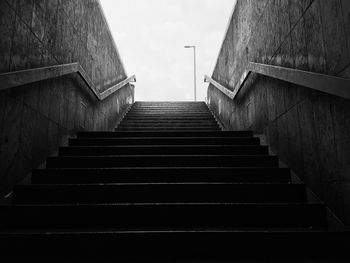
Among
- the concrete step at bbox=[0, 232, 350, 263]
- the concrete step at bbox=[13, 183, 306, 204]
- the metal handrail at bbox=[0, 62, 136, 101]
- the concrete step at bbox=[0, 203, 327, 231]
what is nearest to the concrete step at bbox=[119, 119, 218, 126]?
the metal handrail at bbox=[0, 62, 136, 101]

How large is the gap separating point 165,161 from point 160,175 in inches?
14.0

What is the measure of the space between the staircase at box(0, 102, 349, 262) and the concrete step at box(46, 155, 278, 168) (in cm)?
1

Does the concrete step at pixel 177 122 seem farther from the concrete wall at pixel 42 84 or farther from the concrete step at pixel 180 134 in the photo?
the concrete step at pixel 180 134

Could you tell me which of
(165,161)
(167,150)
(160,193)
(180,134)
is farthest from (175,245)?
(180,134)

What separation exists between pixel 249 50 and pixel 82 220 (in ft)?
12.4

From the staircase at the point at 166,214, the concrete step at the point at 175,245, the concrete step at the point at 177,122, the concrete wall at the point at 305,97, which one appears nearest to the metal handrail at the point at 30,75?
the staircase at the point at 166,214

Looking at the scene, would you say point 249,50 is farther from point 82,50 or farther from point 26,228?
point 26,228

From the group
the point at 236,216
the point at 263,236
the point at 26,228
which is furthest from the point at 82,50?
the point at 263,236

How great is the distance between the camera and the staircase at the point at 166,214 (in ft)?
6.93

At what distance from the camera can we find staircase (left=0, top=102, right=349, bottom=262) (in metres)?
2.11

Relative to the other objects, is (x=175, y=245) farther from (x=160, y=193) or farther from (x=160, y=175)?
(x=160, y=175)

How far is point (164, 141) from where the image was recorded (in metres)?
4.13

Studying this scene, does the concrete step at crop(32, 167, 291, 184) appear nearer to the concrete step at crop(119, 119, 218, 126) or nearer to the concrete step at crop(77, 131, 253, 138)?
the concrete step at crop(77, 131, 253, 138)

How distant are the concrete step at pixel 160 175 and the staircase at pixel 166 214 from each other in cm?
1
